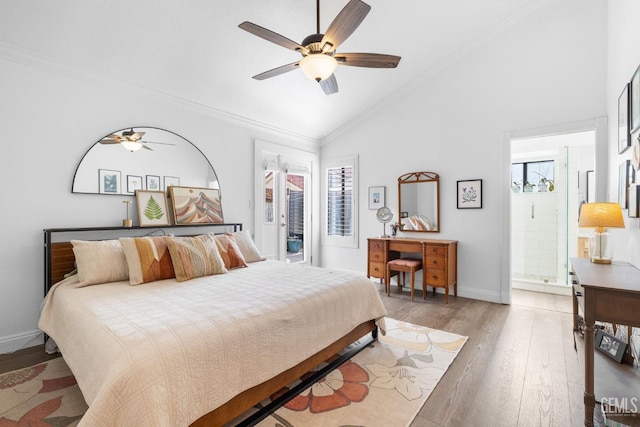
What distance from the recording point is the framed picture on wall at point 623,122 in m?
2.41

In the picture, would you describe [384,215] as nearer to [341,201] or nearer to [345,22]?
[341,201]

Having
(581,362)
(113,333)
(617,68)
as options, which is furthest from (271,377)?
(617,68)

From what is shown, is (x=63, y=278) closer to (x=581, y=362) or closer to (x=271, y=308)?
(x=271, y=308)

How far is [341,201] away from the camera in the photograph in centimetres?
563

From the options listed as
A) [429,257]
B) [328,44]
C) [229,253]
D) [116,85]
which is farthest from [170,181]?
[429,257]

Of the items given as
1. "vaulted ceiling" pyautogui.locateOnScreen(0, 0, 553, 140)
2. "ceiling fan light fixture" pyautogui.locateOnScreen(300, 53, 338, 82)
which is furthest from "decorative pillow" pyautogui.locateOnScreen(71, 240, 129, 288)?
"ceiling fan light fixture" pyautogui.locateOnScreen(300, 53, 338, 82)

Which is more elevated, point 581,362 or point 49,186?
point 49,186

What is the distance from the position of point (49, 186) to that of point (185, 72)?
173 centimetres

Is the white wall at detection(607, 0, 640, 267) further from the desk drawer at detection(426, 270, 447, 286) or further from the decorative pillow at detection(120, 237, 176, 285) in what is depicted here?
the decorative pillow at detection(120, 237, 176, 285)

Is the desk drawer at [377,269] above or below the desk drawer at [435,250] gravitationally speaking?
below

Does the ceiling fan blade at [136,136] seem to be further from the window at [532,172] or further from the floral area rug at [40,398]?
the window at [532,172]

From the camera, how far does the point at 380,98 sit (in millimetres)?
4938

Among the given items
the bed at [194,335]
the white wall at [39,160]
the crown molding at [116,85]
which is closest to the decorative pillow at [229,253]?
the bed at [194,335]

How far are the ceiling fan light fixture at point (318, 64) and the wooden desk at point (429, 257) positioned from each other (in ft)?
9.05
